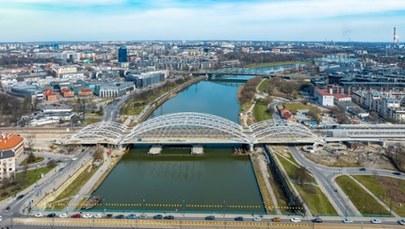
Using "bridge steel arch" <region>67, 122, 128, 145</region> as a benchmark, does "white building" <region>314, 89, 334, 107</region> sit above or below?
above

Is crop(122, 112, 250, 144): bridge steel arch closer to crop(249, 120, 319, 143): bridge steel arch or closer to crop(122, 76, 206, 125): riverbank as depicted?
crop(249, 120, 319, 143): bridge steel arch

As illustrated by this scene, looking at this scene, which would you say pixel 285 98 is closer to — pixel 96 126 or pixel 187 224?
pixel 96 126

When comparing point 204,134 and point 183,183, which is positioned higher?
point 204,134

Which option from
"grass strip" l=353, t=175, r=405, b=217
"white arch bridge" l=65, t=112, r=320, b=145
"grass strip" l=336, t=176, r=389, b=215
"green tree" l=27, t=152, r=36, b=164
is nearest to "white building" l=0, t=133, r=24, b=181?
"green tree" l=27, t=152, r=36, b=164

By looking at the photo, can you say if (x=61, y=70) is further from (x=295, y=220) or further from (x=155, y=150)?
(x=295, y=220)

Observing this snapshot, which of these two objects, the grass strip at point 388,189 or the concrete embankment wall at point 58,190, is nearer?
the grass strip at point 388,189

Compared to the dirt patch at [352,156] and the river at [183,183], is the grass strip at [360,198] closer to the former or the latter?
the dirt patch at [352,156]

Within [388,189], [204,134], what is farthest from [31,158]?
[388,189]

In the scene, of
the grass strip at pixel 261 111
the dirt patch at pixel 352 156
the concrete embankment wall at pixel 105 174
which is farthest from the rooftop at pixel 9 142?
the grass strip at pixel 261 111

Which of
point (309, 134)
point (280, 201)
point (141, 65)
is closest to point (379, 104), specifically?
point (309, 134)
